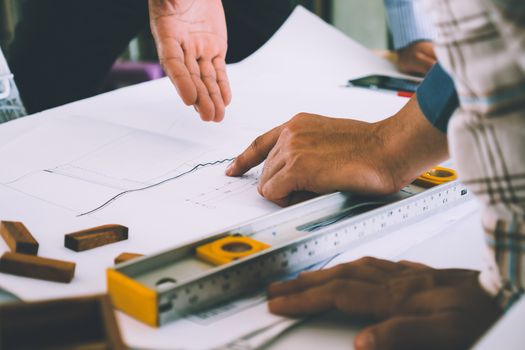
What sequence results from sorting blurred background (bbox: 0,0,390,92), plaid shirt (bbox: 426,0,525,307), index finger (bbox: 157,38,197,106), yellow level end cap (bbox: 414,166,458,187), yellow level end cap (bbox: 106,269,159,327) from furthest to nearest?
1. blurred background (bbox: 0,0,390,92)
2. index finger (bbox: 157,38,197,106)
3. yellow level end cap (bbox: 414,166,458,187)
4. yellow level end cap (bbox: 106,269,159,327)
5. plaid shirt (bbox: 426,0,525,307)

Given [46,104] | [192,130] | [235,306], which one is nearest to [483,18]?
[235,306]

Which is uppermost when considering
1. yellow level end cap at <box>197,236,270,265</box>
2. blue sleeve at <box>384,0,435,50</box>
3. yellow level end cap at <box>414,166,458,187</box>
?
blue sleeve at <box>384,0,435,50</box>

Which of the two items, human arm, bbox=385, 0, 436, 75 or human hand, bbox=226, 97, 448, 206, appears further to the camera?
human arm, bbox=385, 0, 436, 75

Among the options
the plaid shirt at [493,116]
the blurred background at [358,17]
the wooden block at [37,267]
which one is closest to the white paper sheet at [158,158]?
the wooden block at [37,267]

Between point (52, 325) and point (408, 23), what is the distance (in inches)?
59.3

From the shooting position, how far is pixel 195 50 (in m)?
1.40

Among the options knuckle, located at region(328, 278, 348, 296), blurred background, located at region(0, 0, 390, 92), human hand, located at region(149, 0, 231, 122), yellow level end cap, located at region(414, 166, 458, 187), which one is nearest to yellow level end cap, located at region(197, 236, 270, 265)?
knuckle, located at region(328, 278, 348, 296)

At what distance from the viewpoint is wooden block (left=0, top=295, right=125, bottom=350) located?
0.53 metres

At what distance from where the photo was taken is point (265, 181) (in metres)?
0.95

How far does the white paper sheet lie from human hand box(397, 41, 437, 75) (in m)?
0.05

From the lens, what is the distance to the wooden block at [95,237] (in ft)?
2.56

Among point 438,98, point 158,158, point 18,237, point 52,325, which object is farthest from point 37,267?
point 438,98

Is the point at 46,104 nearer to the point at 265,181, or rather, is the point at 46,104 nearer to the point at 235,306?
the point at 265,181

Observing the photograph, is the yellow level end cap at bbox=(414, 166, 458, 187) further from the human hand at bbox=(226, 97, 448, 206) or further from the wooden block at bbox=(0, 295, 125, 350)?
the wooden block at bbox=(0, 295, 125, 350)
